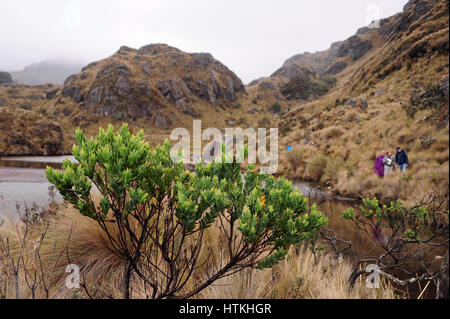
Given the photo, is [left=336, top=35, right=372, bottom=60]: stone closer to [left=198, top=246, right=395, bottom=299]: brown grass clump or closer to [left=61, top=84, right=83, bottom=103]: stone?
[left=198, top=246, right=395, bottom=299]: brown grass clump

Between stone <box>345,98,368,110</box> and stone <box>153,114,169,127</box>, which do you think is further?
stone <box>153,114,169,127</box>

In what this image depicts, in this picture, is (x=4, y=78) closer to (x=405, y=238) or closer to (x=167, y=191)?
(x=167, y=191)

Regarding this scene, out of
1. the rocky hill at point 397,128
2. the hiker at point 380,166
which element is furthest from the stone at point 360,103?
the hiker at point 380,166

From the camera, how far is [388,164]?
920cm

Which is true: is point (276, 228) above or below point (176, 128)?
below

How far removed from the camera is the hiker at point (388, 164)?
9133 mm

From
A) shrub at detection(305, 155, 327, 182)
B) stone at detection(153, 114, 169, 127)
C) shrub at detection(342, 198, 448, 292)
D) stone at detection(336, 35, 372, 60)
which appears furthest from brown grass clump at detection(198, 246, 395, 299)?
stone at detection(336, 35, 372, 60)

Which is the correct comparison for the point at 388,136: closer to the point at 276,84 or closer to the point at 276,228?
the point at 276,228

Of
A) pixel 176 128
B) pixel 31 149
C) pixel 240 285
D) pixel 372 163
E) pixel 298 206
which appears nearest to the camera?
pixel 298 206

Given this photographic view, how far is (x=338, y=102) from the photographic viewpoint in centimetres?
2920

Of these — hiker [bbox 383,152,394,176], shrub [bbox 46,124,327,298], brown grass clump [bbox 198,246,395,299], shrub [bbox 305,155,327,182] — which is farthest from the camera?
shrub [bbox 305,155,327,182]

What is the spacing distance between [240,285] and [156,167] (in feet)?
5.54

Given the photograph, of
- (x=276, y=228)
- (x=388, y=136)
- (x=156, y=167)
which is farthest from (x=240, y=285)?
(x=388, y=136)

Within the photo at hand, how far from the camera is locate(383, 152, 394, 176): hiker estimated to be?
9.13 metres
